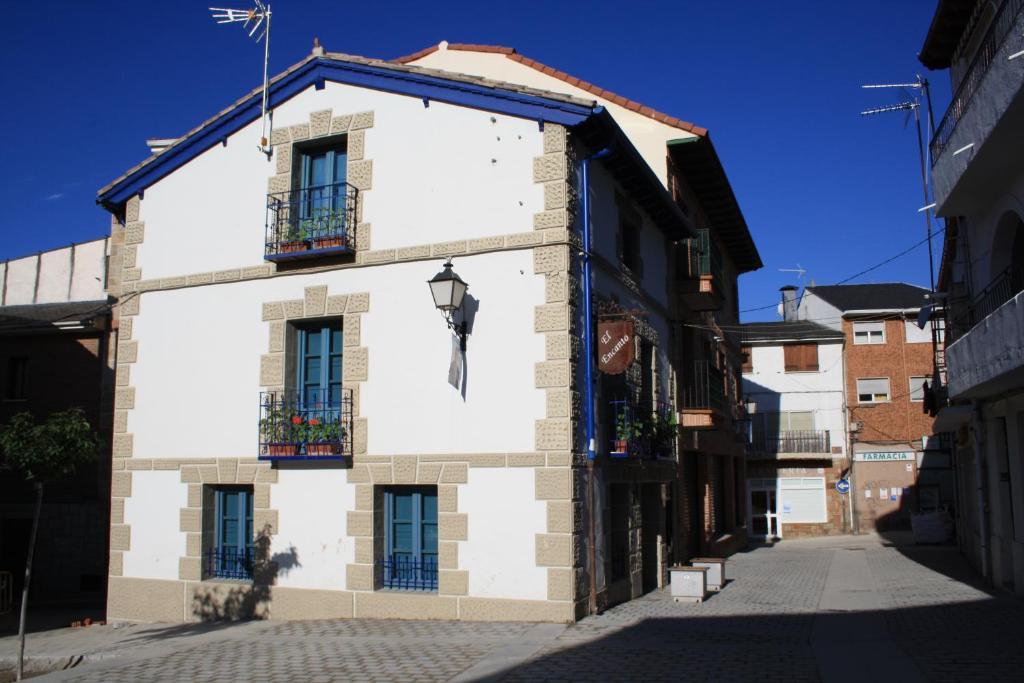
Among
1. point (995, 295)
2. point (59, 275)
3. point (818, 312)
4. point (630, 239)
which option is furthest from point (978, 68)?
point (818, 312)

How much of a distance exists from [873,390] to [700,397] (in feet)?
62.2

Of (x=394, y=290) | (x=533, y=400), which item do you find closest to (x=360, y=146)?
(x=394, y=290)

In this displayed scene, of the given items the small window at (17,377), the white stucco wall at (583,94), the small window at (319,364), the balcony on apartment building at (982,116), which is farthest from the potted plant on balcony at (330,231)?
the small window at (17,377)

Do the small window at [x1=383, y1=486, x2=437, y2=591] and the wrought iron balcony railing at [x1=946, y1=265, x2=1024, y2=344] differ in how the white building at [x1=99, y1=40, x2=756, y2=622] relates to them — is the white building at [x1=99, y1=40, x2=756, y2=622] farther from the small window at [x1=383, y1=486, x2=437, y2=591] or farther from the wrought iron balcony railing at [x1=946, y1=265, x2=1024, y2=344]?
the wrought iron balcony railing at [x1=946, y1=265, x2=1024, y2=344]

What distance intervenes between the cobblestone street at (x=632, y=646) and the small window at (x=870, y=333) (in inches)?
858

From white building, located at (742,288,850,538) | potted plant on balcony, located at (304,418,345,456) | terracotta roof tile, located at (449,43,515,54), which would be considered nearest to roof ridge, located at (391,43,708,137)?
terracotta roof tile, located at (449,43,515,54)

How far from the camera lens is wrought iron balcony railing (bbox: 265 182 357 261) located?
507 inches

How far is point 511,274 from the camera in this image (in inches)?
470

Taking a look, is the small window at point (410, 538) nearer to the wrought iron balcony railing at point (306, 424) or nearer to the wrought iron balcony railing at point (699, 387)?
the wrought iron balcony railing at point (306, 424)

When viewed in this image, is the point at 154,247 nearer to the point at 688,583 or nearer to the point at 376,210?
the point at 376,210

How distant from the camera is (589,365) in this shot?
12008 mm

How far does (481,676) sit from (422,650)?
1537 mm

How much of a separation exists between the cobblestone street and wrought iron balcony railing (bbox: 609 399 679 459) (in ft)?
7.37

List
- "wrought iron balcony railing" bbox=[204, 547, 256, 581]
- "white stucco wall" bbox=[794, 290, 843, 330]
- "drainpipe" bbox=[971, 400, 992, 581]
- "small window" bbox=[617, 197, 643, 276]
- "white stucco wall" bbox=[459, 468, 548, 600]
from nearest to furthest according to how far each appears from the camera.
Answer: "white stucco wall" bbox=[459, 468, 548, 600] < "wrought iron balcony railing" bbox=[204, 547, 256, 581] < "small window" bbox=[617, 197, 643, 276] < "drainpipe" bbox=[971, 400, 992, 581] < "white stucco wall" bbox=[794, 290, 843, 330]
